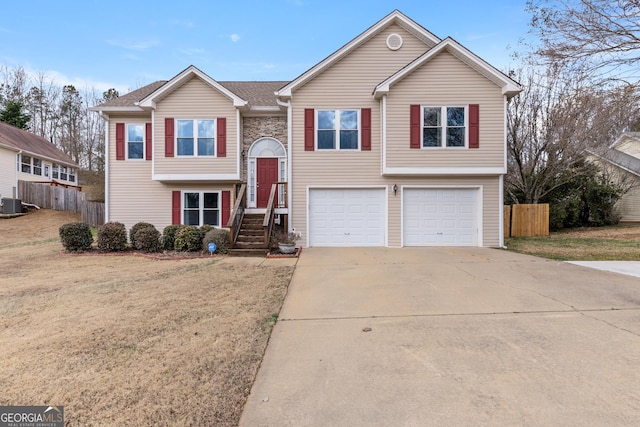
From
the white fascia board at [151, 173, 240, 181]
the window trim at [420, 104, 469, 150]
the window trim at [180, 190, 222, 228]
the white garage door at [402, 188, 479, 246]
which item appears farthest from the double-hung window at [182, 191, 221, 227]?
the window trim at [420, 104, 469, 150]

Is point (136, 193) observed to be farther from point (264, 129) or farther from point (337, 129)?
point (337, 129)

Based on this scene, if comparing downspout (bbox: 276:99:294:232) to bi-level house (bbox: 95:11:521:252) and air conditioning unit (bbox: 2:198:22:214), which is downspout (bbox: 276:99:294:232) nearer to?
bi-level house (bbox: 95:11:521:252)

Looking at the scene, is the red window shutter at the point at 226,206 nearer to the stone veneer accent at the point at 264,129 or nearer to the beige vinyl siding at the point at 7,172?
the stone veneer accent at the point at 264,129

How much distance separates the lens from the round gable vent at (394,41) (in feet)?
38.1

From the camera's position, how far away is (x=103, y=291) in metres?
5.57

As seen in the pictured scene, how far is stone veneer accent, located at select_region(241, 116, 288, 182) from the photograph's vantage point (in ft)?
41.4

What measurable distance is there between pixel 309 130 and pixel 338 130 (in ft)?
3.45

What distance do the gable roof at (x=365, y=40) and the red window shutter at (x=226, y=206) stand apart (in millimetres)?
4397

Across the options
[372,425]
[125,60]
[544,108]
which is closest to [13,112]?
[125,60]

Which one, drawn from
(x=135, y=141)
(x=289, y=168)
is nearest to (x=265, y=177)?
(x=289, y=168)

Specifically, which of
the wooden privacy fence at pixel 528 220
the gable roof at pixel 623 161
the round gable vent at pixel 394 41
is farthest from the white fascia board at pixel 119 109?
the gable roof at pixel 623 161

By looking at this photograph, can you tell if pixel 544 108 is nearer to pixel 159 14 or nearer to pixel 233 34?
pixel 233 34

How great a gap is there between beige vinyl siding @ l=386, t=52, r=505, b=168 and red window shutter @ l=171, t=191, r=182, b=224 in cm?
832

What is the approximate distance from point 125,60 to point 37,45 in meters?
4.48
